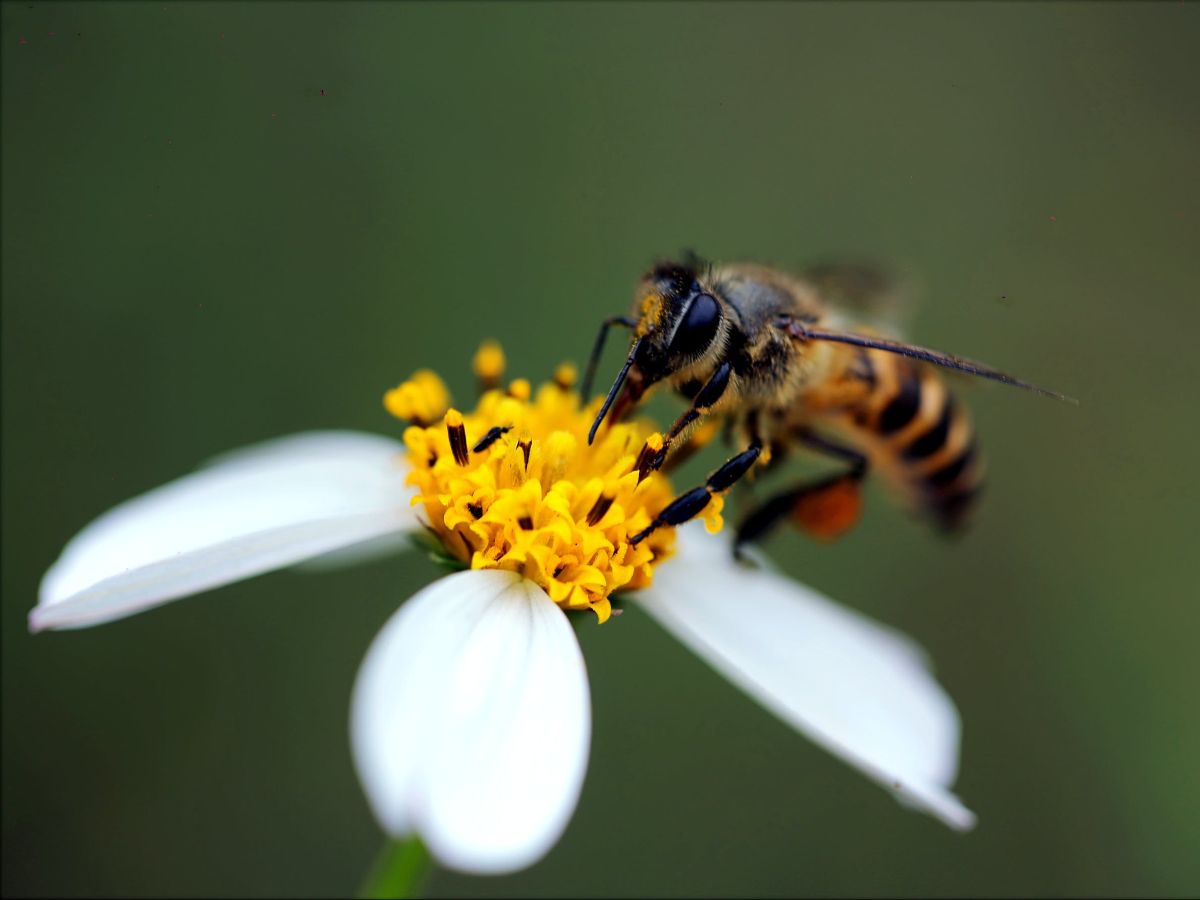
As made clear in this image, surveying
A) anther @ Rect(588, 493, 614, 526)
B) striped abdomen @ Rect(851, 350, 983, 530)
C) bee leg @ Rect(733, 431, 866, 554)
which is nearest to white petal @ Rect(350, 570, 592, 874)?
anther @ Rect(588, 493, 614, 526)

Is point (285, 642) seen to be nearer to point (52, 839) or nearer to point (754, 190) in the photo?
point (52, 839)

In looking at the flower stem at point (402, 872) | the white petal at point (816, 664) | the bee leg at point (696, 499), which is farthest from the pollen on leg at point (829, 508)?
the flower stem at point (402, 872)

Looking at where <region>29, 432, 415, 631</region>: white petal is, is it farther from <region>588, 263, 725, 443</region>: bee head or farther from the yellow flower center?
<region>588, 263, 725, 443</region>: bee head

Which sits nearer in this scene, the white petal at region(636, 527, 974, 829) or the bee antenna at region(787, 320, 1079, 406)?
the bee antenna at region(787, 320, 1079, 406)

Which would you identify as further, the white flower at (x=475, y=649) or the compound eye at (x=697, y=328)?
the compound eye at (x=697, y=328)

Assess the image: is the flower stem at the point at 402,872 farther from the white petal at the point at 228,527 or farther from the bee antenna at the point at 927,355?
the bee antenna at the point at 927,355

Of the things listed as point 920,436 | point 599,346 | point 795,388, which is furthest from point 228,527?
point 920,436
